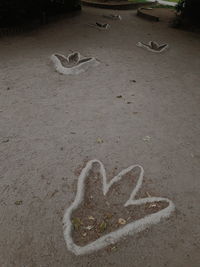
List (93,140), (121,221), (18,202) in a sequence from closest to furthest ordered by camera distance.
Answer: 1. (121,221)
2. (18,202)
3. (93,140)

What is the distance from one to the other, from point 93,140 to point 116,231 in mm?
1454

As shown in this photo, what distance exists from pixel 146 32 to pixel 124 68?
3612 millimetres

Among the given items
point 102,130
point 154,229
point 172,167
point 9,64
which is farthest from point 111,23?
point 154,229

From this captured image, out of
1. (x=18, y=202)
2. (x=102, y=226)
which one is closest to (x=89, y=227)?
(x=102, y=226)

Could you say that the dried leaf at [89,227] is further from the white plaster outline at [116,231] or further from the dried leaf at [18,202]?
the dried leaf at [18,202]

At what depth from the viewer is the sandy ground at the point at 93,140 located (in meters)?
2.45

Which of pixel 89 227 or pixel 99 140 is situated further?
pixel 99 140

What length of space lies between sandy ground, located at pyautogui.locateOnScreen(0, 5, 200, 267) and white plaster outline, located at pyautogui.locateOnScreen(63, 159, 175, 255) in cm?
6

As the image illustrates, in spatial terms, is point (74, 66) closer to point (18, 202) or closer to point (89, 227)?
point (18, 202)

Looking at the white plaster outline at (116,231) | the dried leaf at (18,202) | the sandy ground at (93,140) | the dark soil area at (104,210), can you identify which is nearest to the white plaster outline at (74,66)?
the sandy ground at (93,140)

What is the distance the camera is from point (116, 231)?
101 inches

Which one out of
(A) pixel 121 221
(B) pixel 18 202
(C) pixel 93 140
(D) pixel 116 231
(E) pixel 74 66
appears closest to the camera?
(D) pixel 116 231

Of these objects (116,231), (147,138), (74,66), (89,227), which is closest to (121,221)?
(116,231)

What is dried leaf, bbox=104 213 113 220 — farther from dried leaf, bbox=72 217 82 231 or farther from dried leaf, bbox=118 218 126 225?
dried leaf, bbox=72 217 82 231
